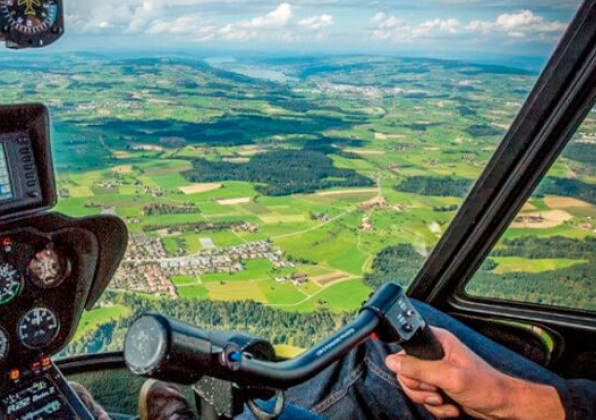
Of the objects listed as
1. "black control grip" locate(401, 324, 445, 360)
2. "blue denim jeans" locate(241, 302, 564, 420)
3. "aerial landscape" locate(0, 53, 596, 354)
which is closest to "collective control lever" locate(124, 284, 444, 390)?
"black control grip" locate(401, 324, 445, 360)

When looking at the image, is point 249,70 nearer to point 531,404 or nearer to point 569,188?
point 569,188

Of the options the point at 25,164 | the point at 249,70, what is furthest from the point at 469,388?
the point at 249,70

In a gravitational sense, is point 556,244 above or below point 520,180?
below

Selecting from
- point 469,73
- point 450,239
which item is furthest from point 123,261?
point 469,73

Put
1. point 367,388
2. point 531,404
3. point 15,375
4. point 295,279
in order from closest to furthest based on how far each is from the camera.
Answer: point 531,404 < point 367,388 < point 15,375 < point 295,279

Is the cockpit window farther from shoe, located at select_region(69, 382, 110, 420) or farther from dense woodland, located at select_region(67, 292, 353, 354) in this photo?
shoe, located at select_region(69, 382, 110, 420)
